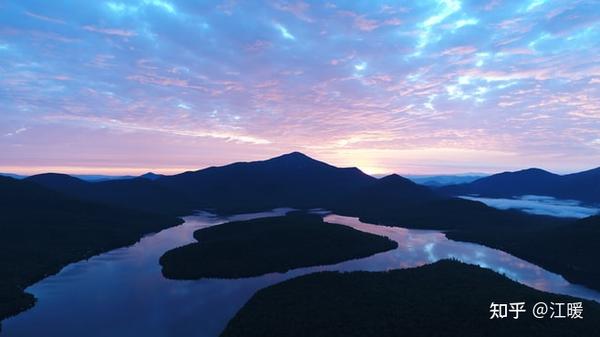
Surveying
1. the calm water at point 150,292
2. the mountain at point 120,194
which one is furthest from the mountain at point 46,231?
the mountain at point 120,194

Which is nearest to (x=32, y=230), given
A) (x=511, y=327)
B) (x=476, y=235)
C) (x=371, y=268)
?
(x=371, y=268)

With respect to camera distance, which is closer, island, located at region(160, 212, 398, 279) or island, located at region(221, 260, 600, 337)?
island, located at region(221, 260, 600, 337)

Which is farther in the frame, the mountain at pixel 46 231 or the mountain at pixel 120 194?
the mountain at pixel 120 194

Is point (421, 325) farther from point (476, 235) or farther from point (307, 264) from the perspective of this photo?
point (476, 235)

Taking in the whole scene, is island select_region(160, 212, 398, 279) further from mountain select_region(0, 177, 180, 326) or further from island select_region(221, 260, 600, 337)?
mountain select_region(0, 177, 180, 326)

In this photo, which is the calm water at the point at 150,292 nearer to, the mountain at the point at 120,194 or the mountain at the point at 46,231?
the mountain at the point at 46,231

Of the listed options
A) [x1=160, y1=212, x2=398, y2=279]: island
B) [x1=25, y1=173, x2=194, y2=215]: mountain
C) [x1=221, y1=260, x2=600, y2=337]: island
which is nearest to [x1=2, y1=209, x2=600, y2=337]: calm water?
[x1=160, y1=212, x2=398, y2=279]: island
